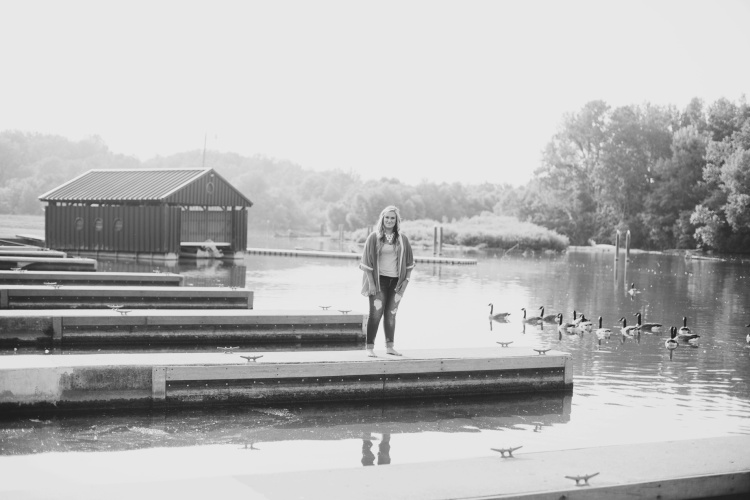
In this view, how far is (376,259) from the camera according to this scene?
37.4ft

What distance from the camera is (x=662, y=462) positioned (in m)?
6.97

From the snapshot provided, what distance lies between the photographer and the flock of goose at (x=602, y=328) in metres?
17.9

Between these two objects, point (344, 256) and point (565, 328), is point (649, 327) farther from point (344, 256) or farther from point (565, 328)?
point (344, 256)

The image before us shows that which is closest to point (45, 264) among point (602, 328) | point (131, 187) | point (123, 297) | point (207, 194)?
point (123, 297)

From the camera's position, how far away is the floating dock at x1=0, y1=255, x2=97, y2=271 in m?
26.0

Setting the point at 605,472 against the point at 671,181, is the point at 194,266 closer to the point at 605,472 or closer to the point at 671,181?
the point at 605,472

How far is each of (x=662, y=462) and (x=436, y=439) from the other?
3.05 metres

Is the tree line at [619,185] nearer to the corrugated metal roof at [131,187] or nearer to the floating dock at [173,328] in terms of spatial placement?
the corrugated metal roof at [131,187]

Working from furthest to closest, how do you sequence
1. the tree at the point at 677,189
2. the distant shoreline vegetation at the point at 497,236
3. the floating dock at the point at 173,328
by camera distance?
the tree at the point at 677,189 < the distant shoreline vegetation at the point at 497,236 < the floating dock at the point at 173,328

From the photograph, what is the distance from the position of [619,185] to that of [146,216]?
59235 mm

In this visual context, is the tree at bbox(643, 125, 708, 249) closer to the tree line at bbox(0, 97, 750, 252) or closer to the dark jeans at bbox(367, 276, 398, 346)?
the tree line at bbox(0, 97, 750, 252)

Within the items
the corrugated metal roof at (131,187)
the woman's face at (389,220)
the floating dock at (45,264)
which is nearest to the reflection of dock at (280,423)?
the woman's face at (389,220)

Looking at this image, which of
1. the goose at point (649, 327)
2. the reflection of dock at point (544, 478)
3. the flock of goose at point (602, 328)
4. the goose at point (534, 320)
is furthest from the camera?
the goose at point (534, 320)

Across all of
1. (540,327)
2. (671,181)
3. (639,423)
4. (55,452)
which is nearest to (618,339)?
(540,327)
